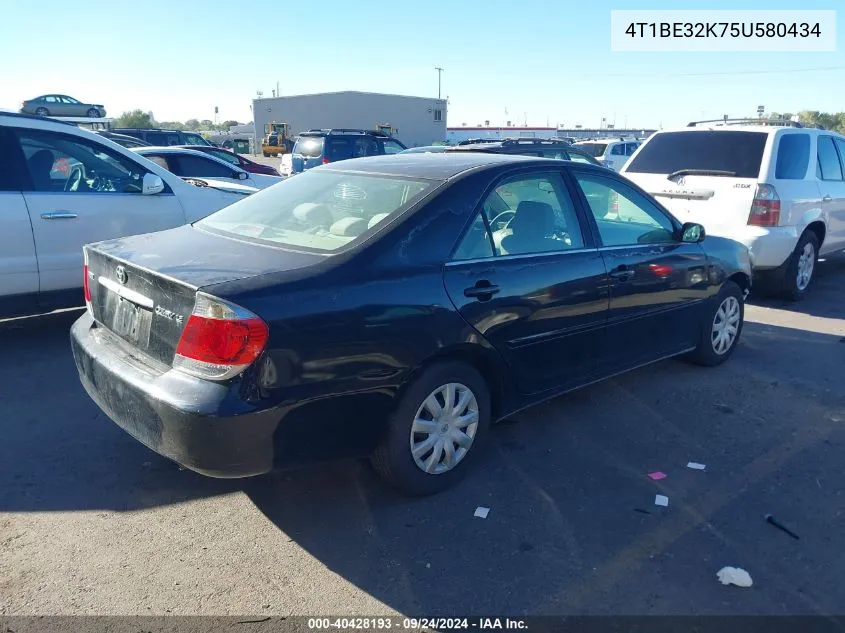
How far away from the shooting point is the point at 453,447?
11.3 feet

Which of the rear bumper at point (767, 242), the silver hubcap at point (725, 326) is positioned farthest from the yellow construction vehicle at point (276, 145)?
the silver hubcap at point (725, 326)

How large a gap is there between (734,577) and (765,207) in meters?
5.24

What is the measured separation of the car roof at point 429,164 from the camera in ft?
12.2

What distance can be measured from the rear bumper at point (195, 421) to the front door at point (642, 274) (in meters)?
2.37

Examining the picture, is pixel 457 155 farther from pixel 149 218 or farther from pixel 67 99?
pixel 67 99

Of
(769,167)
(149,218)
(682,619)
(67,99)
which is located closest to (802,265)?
(769,167)

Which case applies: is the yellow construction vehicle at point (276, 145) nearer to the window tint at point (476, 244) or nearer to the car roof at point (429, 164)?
the car roof at point (429, 164)

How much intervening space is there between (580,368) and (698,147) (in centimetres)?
475

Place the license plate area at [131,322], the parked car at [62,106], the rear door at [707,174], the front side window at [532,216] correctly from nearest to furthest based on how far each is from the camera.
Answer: the license plate area at [131,322]
the front side window at [532,216]
the rear door at [707,174]
the parked car at [62,106]

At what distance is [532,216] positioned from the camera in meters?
3.94

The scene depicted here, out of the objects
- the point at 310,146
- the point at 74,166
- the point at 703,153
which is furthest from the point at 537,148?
the point at 310,146

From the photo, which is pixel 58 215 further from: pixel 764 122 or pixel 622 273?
pixel 764 122

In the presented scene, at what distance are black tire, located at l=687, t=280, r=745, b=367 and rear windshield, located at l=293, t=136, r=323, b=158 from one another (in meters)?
13.6

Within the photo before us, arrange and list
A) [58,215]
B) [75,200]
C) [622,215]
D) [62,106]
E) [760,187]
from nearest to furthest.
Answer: [622,215]
[58,215]
[75,200]
[760,187]
[62,106]
